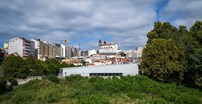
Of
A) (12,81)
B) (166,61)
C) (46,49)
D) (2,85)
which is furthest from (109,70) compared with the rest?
(46,49)

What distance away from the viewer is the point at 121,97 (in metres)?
26.5

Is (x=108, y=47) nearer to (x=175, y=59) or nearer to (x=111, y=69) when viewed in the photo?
(x=111, y=69)

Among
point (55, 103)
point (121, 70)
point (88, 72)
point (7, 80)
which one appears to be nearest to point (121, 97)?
point (55, 103)

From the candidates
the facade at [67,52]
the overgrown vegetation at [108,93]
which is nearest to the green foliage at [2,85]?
the overgrown vegetation at [108,93]

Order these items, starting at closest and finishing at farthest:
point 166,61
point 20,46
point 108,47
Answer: point 166,61
point 20,46
point 108,47

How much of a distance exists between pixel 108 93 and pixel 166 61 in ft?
26.2

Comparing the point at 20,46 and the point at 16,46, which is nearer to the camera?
the point at 20,46

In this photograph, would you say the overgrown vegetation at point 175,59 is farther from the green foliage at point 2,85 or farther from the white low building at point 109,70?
the green foliage at point 2,85

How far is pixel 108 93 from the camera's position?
1142 inches

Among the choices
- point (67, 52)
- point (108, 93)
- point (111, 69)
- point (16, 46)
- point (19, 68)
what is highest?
point (67, 52)

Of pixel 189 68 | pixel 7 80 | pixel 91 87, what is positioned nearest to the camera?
pixel 189 68

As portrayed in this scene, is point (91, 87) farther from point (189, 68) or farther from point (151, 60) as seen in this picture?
point (189, 68)

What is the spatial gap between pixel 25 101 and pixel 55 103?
11.3ft

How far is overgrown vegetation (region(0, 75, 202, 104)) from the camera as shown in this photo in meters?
23.6
